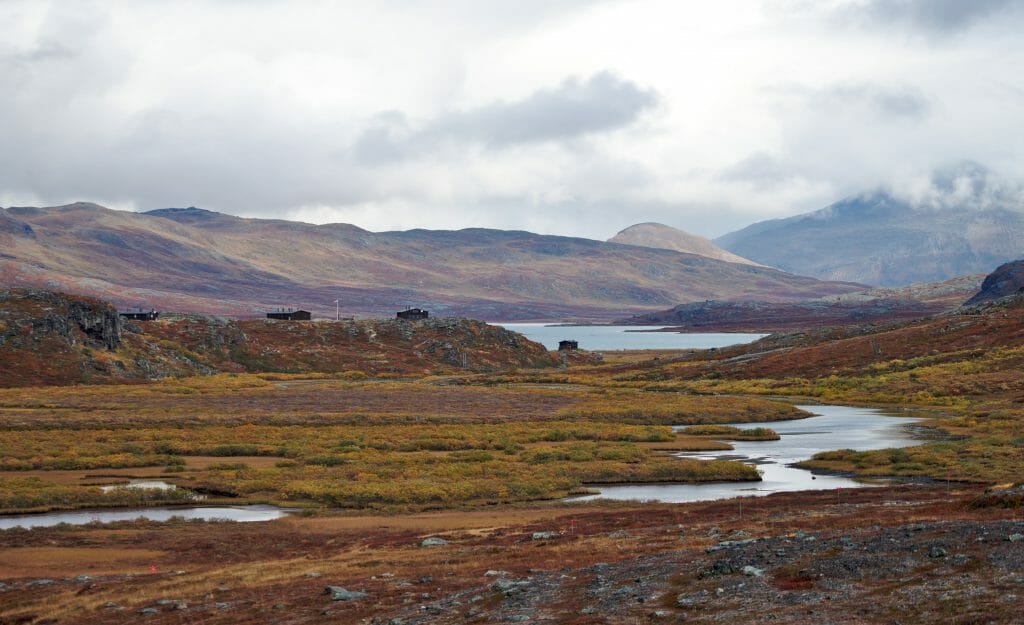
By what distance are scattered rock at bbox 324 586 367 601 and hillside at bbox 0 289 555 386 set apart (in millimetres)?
112234

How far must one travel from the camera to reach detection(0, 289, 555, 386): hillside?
136875 mm

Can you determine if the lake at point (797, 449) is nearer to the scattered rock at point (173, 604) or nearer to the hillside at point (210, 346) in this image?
the scattered rock at point (173, 604)

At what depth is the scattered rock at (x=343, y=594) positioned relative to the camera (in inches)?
1138

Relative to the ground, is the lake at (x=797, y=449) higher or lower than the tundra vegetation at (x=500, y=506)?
lower

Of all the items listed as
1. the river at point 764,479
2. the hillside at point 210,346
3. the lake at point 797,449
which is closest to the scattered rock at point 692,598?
the river at point 764,479

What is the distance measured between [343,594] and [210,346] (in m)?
147

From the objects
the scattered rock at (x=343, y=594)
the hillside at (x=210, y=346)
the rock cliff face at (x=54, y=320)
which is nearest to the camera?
the scattered rock at (x=343, y=594)

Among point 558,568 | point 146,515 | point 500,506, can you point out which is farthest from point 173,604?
point 500,506

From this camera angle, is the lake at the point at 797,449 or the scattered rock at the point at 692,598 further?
the lake at the point at 797,449

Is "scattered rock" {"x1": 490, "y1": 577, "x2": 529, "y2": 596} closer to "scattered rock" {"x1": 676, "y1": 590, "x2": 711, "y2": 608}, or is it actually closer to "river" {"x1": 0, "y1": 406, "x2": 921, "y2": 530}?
"scattered rock" {"x1": 676, "y1": 590, "x2": 711, "y2": 608}

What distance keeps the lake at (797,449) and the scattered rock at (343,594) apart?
87.0 ft

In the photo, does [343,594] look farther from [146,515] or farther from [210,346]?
[210,346]

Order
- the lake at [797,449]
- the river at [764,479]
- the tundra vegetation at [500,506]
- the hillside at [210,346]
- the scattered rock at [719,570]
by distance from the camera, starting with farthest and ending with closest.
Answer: the hillside at [210,346] < the lake at [797,449] < the river at [764,479] < the scattered rock at [719,570] < the tundra vegetation at [500,506]

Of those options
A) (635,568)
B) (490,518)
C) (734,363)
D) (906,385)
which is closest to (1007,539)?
(635,568)
